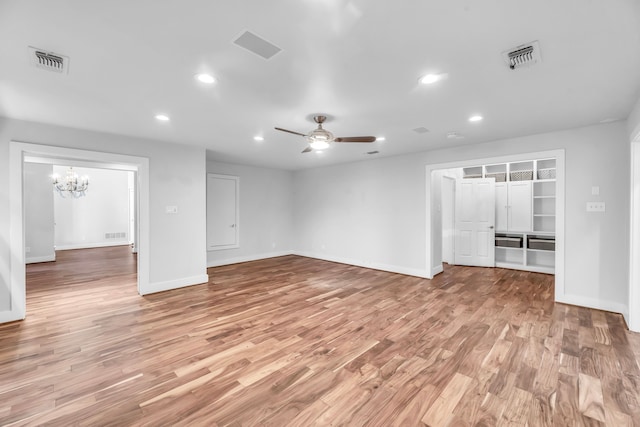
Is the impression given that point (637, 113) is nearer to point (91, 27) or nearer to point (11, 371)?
point (91, 27)

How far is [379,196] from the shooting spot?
6289 mm

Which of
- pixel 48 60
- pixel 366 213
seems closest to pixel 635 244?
pixel 366 213

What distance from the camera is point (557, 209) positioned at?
13.5ft

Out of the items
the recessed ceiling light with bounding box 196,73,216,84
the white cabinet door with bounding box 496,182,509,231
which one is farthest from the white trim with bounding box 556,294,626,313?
the recessed ceiling light with bounding box 196,73,216,84

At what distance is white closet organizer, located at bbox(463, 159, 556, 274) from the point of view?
6.03 metres

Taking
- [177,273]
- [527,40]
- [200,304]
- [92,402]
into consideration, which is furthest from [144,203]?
[527,40]

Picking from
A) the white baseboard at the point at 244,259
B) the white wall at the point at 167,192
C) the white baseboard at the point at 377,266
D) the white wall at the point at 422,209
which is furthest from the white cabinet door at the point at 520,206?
the white wall at the point at 167,192

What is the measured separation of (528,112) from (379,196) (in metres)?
3.31

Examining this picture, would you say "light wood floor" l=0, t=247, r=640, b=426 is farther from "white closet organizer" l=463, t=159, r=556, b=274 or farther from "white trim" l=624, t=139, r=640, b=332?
"white closet organizer" l=463, t=159, r=556, b=274

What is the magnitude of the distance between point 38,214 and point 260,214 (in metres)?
6.04

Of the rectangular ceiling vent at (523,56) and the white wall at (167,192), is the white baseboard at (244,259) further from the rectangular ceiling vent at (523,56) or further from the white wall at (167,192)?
the rectangular ceiling vent at (523,56)

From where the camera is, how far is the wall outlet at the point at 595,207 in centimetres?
378

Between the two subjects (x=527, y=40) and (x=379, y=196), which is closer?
(x=527, y=40)

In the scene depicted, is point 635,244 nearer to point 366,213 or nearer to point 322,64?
point 322,64
